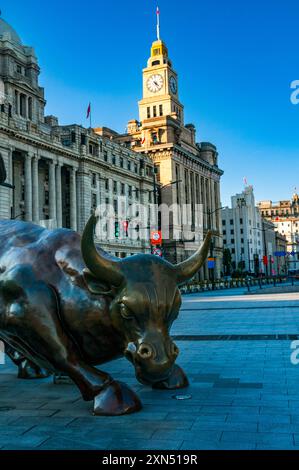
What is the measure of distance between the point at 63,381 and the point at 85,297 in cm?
274

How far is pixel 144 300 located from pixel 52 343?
1309 mm

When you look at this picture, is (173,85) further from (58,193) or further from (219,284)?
(58,193)

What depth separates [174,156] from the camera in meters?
84.3

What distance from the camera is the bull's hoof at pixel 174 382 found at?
7.54 m

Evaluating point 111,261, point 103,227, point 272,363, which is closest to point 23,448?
point 111,261

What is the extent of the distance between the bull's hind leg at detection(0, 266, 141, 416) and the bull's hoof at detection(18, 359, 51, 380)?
2.70m

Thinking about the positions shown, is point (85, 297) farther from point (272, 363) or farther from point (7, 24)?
point (7, 24)

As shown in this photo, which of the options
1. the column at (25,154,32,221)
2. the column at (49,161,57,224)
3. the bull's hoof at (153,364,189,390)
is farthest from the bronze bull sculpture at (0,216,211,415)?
the column at (49,161,57,224)

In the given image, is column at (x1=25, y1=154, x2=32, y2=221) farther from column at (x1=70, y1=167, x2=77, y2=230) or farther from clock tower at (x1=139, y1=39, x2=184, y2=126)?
clock tower at (x1=139, y1=39, x2=184, y2=126)

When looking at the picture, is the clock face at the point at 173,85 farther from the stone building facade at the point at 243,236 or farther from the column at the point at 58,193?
the column at the point at 58,193

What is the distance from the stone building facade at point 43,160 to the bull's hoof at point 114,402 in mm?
42985

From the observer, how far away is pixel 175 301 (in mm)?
5781

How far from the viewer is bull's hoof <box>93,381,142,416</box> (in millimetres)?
5941

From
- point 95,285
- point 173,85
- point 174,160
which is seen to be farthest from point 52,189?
point 95,285
